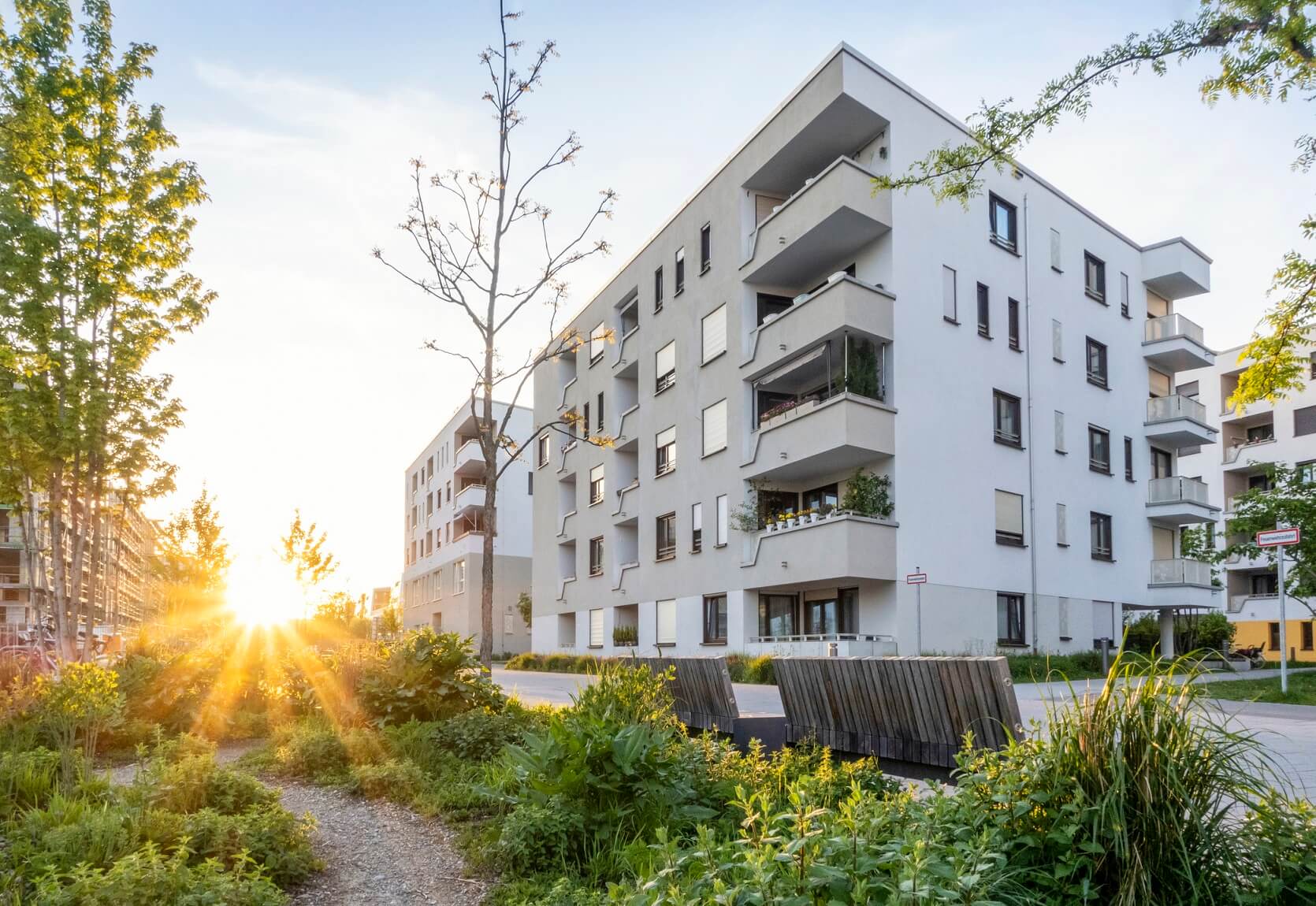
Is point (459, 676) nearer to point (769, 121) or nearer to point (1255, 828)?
point (1255, 828)

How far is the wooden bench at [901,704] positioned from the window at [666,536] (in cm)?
2335

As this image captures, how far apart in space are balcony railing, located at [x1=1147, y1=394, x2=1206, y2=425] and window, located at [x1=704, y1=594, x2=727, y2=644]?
15.6 m

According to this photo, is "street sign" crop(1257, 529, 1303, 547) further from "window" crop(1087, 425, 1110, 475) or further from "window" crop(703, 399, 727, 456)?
"window" crop(703, 399, 727, 456)

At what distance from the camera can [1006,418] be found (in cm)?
2702

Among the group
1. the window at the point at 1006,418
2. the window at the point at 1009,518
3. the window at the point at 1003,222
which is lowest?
the window at the point at 1009,518

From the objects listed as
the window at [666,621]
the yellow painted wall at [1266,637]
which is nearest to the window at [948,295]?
the window at [666,621]

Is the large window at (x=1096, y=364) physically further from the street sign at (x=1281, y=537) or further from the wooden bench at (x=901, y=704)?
the wooden bench at (x=901, y=704)

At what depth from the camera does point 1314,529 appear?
71.2 ft

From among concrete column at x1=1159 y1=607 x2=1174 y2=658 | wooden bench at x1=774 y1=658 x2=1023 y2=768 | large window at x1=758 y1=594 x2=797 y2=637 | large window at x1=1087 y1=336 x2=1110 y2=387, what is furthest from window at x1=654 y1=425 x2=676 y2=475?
wooden bench at x1=774 y1=658 x2=1023 y2=768

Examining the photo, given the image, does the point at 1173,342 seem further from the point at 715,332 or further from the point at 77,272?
the point at 77,272

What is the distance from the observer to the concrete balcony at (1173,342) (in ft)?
106

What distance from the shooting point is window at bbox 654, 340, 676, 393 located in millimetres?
32406

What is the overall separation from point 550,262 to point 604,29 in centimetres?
606

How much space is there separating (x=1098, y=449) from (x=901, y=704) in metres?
26.1
